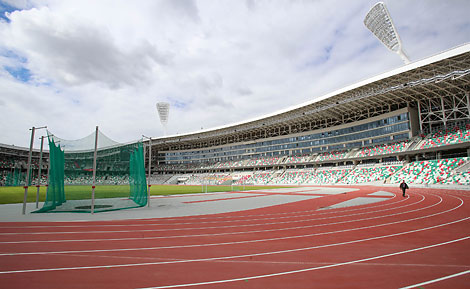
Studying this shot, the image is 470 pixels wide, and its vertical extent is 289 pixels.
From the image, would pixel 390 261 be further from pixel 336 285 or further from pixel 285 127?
pixel 285 127

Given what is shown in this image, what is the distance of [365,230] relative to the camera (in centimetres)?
735

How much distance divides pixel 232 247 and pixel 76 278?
10.0 ft

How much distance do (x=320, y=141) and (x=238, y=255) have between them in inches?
2079

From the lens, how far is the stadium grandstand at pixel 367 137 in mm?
30312

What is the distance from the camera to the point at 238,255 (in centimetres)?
506

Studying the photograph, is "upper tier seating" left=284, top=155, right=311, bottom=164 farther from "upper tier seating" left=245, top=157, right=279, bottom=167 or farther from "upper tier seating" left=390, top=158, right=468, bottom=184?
"upper tier seating" left=390, top=158, right=468, bottom=184

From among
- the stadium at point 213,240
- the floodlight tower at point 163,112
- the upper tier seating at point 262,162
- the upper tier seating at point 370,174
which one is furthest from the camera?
the floodlight tower at point 163,112

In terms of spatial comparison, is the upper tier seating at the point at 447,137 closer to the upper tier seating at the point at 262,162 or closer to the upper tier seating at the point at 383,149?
the upper tier seating at the point at 383,149

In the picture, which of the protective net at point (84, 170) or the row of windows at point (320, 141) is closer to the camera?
the protective net at point (84, 170)

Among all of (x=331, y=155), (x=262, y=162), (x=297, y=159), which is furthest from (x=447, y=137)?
(x=262, y=162)

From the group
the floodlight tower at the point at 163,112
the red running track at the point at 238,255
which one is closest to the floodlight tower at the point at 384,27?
the red running track at the point at 238,255

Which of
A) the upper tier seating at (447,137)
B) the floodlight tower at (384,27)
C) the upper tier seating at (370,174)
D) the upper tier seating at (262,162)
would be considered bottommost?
the upper tier seating at (370,174)

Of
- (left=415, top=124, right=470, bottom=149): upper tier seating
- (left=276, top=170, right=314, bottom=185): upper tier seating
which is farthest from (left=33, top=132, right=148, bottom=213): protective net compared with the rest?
(left=415, top=124, right=470, bottom=149): upper tier seating

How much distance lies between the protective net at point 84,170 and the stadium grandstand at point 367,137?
30439 mm
